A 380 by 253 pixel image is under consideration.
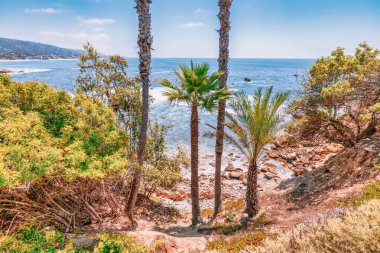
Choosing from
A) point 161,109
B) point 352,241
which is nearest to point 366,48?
point 352,241

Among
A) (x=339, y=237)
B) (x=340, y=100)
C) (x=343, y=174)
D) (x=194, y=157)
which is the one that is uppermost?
(x=340, y=100)

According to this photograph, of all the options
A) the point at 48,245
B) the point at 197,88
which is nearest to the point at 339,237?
the point at 48,245

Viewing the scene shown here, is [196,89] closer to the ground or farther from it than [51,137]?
farther from it

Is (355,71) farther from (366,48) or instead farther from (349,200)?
(349,200)

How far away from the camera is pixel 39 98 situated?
1079cm

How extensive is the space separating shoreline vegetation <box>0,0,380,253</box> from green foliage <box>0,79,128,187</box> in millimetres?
38

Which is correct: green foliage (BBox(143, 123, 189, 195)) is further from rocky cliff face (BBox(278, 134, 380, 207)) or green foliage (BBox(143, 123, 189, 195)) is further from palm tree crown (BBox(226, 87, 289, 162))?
rocky cliff face (BBox(278, 134, 380, 207))

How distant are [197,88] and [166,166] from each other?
700 centimetres

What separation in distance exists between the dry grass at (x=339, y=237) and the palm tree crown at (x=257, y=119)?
534 cm

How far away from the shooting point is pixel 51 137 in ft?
30.6

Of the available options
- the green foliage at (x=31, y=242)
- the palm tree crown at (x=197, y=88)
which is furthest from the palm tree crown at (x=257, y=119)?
the green foliage at (x=31, y=242)

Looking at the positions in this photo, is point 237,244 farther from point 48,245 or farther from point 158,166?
point 158,166

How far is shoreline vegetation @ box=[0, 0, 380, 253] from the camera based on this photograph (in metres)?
7.21

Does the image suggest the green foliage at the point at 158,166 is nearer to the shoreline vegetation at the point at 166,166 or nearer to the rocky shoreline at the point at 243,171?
the shoreline vegetation at the point at 166,166
